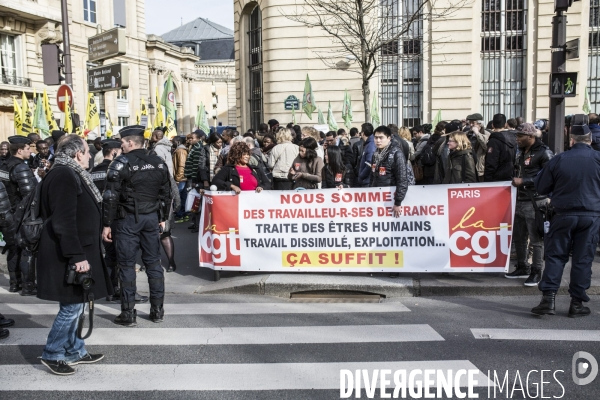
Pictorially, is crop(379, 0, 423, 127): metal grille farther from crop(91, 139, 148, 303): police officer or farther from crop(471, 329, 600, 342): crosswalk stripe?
crop(471, 329, 600, 342): crosswalk stripe

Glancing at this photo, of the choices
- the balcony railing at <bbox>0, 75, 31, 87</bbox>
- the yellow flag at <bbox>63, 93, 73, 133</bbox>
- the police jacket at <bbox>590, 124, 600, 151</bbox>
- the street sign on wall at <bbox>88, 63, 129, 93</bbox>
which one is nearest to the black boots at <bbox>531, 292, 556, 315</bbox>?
the police jacket at <bbox>590, 124, 600, 151</bbox>

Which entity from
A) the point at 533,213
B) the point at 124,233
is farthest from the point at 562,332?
the point at 124,233

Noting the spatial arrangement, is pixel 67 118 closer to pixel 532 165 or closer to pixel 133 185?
pixel 133 185

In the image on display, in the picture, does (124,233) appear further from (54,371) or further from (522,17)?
(522,17)

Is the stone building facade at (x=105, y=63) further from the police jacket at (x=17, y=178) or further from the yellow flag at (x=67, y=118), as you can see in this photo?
the police jacket at (x=17, y=178)

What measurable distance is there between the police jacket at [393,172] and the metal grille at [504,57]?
14.9 m

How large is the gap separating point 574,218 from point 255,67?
19698 millimetres

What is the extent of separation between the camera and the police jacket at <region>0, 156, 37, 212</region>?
8359mm

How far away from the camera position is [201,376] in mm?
4809

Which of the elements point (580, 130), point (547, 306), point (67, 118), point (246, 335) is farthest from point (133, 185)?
point (67, 118)

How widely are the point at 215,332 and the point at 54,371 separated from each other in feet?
5.22

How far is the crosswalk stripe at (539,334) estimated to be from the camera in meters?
5.61

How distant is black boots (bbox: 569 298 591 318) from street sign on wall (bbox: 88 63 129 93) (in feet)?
30.0

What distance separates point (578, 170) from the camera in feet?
20.4
